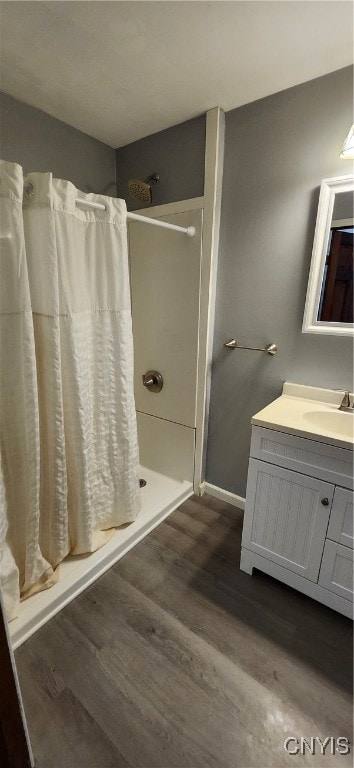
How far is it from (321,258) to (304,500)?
1.04 m

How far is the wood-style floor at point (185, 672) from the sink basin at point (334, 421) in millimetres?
756

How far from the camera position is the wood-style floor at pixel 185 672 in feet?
3.06

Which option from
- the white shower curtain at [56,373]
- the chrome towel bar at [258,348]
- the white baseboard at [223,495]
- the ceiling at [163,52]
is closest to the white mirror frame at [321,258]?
the chrome towel bar at [258,348]

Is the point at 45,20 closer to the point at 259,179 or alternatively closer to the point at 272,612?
the point at 259,179

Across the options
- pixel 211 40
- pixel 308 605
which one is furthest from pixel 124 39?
pixel 308 605

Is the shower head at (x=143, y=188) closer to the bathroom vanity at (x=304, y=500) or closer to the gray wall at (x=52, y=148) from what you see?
the gray wall at (x=52, y=148)

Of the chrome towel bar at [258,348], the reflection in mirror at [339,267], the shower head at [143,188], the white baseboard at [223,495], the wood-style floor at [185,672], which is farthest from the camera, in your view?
the white baseboard at [223,495]

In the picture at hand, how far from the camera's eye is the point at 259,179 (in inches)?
59.5

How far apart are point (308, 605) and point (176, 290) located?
1668 millimetres

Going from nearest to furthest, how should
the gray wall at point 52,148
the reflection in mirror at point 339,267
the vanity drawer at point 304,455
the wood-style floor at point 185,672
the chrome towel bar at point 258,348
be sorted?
1. the wood-style floor at point 185,672
2. the vanity drawer at point 304,455
3. the reflection in mirror at point 339,267
4. the gray wall at point 52,148
5. the chrome towel bar at point 258,348

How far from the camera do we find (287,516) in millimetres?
1289

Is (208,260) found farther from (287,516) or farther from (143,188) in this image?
(287,516)

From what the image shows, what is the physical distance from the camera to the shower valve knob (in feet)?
6.64

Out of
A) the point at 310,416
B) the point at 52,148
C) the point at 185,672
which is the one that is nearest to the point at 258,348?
the point at 310,416
